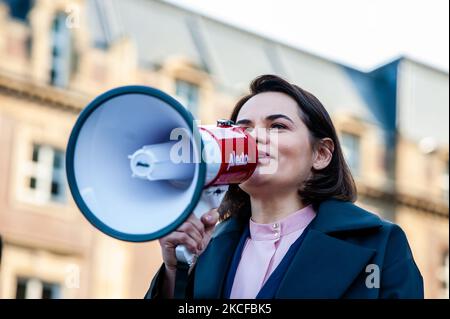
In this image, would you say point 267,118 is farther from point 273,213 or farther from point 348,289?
point 348,289

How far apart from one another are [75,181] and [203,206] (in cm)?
28

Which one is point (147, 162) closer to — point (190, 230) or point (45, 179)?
point (190, 230)

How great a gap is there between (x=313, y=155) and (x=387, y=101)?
10779 mm

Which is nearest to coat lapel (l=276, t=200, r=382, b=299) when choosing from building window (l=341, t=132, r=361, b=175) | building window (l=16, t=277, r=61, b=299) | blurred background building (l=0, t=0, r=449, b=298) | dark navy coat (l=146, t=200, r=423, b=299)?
dark navy coat (l=146, t=200, r=423, b=299)

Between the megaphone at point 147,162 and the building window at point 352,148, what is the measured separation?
1072 centimetres

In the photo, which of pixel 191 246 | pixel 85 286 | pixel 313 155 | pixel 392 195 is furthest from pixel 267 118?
pixel 392 195

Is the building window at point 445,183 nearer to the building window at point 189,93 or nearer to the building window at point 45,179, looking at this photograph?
the building window at point 189,93

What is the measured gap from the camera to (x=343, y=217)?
6.73ft

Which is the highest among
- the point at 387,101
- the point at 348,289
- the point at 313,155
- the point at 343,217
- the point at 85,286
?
the point at 387,101

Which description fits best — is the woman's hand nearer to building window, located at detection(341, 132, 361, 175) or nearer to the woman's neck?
the woman's neck

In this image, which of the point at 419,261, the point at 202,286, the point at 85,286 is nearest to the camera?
the point at 202,286

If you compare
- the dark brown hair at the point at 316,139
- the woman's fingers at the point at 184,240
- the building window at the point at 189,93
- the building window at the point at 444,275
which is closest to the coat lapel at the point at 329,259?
the dark brown hair at the point at 316,139

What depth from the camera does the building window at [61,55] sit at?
10.6 metres

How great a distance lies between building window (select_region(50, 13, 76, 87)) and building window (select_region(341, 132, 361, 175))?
13.2 ft
